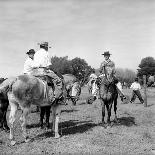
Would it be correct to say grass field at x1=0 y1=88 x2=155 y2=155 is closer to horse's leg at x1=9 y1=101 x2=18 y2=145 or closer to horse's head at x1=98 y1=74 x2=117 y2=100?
horse's leg at x1=9 y1=101 x2=18 y2=145

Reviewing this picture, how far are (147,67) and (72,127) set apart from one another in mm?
105954

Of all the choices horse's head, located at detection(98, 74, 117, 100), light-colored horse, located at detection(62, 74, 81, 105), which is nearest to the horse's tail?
light-colored horse, located at detection(62, 74, 81, 105)

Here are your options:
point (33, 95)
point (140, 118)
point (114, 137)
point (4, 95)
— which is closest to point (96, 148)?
point (114, 137)

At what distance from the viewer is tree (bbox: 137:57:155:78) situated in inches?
4545

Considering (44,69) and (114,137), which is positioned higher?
(44,69)

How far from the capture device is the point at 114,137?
11266 millimetres

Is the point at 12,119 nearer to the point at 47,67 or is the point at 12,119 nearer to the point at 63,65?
the point at 47,67

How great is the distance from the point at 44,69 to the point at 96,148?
380 cm

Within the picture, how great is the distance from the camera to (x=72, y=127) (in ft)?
44.1

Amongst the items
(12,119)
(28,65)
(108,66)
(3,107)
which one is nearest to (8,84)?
(12,119)

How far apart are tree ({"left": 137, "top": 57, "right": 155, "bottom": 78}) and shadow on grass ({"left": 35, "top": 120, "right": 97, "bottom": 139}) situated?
341ft

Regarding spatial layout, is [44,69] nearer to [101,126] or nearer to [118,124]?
[101,126]

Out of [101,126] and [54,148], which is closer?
[54,148]

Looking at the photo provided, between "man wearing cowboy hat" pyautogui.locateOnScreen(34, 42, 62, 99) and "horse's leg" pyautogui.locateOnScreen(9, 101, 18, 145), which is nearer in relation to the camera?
"horse's leg" pyautogui.locateOnScreen(9, 101, 18, 145)
